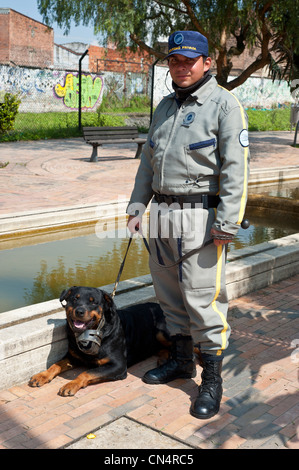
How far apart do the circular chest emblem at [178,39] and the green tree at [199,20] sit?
12.0m

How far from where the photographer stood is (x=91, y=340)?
3.38m

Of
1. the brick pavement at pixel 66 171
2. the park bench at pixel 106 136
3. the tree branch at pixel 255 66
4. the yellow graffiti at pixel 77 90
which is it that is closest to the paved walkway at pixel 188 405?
the brick pavement at pixel 66 171

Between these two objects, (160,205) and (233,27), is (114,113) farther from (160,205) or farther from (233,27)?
(160,205)

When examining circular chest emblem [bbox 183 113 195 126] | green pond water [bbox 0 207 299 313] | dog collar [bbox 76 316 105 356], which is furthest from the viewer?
green pond water [bbox 0 207 299 313]

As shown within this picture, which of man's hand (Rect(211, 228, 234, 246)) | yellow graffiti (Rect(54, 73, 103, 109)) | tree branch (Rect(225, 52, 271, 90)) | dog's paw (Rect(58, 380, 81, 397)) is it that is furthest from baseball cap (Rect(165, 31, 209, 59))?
yellow graffiti (Rect(54, 73, 103, 109))

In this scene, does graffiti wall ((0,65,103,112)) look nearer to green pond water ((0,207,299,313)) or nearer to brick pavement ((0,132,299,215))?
brick pavement ((0,132,299,215))

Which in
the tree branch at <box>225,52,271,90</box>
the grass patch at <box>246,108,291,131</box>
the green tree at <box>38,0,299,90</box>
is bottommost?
the grass patch at <box>246,108,291,131</box>

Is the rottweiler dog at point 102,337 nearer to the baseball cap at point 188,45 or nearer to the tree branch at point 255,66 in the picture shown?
the baseball cap at point 188,45

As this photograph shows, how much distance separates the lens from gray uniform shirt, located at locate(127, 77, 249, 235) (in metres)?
A: 3.17

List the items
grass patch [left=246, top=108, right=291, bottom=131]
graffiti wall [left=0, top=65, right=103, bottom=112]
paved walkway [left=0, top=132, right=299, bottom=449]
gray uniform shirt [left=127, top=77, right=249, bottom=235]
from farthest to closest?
grass patch [left=246, top=108, right=291, bottom=131] → graffiti wall [left=0, top=65, right=103, bottom=112] → gray uniform shirt [left=127, top=77, right=249, bottom=235] → paved walkway [left=0, top=132, right=299, bottom=449]

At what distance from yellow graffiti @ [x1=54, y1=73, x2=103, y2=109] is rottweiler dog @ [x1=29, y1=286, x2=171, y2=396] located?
2379cm

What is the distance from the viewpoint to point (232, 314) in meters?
4.87

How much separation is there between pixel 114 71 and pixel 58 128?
33.0 feet
